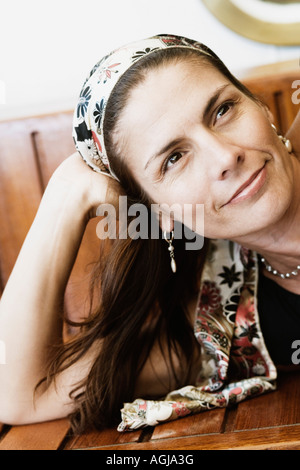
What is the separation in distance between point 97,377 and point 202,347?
0.85 ft

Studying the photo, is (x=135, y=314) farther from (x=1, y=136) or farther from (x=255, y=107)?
(x=1, y=136)

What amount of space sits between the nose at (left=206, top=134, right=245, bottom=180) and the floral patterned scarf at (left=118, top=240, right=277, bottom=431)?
16.3 inches

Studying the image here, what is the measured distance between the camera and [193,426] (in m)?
1.33

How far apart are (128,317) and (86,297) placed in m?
0.22

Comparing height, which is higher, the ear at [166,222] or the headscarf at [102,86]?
the headscarf at [102,86]

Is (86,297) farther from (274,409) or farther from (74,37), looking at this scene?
(74,37)

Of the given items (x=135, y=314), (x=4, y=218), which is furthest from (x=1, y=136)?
(x=135, y=314)

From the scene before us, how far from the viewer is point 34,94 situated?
2.19 metres

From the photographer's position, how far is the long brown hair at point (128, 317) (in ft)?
4.66

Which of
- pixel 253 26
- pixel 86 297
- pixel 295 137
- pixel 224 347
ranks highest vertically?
pixel 253 26

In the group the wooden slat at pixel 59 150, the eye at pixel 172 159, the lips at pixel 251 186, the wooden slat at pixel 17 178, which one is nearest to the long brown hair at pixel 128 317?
the eye at pixel 172 159

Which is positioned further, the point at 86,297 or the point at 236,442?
the point at 86,297

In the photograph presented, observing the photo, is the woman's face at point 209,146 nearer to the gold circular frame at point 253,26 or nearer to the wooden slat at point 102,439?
the wooden slat at point 102,439

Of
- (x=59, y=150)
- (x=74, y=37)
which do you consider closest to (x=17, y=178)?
(x=59, y=150)
